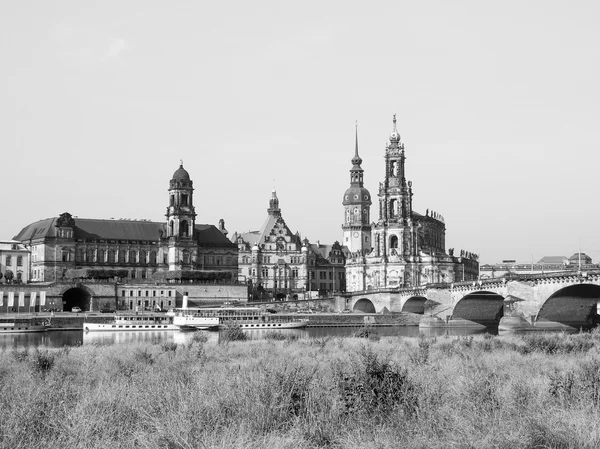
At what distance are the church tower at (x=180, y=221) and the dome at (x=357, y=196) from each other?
140 feet

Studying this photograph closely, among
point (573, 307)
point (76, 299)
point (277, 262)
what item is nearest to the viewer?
point (573, 307)

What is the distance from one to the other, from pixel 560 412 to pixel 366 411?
3.93m

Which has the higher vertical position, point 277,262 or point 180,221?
point 180,221

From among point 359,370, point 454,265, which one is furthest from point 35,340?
point 454,265

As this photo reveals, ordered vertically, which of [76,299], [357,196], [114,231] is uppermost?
[357,196]

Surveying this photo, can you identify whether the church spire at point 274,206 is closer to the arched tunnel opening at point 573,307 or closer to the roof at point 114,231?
the roof at point 114,231

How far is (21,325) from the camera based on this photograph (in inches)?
3036

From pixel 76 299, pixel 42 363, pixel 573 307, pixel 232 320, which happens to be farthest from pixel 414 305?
Answer: pixel 42 363

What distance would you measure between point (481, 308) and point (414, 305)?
45.0ft

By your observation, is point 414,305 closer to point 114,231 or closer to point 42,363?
point 114,231

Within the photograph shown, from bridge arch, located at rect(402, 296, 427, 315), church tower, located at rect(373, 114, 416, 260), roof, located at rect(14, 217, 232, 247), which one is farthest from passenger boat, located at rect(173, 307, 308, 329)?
church tower, located at rect(373, 114, 416, 260)

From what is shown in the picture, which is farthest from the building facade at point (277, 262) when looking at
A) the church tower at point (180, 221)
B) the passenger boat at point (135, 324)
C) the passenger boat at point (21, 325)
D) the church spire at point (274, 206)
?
the passenger boat at point (21, 325)

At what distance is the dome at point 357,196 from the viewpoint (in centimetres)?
15775

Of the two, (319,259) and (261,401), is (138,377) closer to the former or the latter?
(261,401)
